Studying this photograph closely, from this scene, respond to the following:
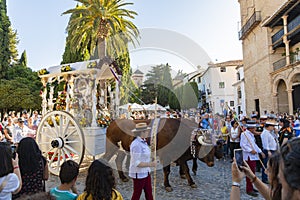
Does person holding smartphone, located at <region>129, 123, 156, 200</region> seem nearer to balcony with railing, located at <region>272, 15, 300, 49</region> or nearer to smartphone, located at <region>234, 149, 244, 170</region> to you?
smartphone, located at <region>234, 149, 244, 170</region>

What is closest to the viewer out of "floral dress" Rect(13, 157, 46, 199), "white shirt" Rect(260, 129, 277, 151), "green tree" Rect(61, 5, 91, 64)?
"floral dress" Rect(13, 157, 46, 199)

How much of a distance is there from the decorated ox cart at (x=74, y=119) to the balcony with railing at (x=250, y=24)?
2235cm

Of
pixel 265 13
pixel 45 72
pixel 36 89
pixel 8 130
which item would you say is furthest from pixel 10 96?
pixel 265 13

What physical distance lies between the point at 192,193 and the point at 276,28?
23039mm

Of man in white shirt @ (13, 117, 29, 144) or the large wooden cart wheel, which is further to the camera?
man in white shirt @ (13, 117, 29, 144)

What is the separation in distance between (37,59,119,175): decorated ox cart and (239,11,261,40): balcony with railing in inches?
880

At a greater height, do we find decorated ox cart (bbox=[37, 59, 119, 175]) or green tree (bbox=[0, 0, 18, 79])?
green tree (bbox=[0, 0, 18, 79])

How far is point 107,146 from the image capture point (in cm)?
731

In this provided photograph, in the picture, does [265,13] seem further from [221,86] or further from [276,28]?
[221,86]

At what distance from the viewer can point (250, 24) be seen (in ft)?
87.0

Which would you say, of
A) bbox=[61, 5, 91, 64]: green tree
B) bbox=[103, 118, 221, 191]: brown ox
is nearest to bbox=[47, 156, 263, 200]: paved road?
bbox=[103, 118, 221, 191]: brown ox

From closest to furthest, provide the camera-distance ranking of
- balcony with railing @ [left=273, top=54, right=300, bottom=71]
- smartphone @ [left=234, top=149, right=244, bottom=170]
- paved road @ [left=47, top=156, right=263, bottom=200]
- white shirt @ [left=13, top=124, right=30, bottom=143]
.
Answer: smartphone @ [left=234, top=149, right=244, bottom=170], paved road @ [left=47, top=156, right=263, bottom=200], white shirt @ [left=13, top=124, right=30, bottom=143], balcony with railing @ [left=273, top=54, right=300, bottom=71]

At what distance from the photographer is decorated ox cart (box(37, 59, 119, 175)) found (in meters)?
6.62

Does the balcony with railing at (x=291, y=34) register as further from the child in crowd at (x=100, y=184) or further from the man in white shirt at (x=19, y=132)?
the child in crowd at (x=100, y=184)
